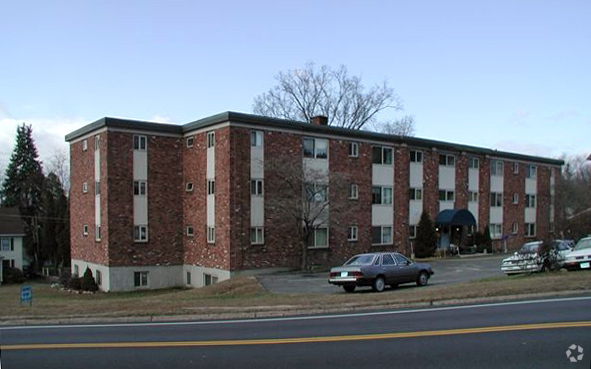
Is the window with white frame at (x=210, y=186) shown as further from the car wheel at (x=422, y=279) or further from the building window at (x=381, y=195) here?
the car wheel at (x=422, y=279)

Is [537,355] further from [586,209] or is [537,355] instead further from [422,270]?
[586,209]

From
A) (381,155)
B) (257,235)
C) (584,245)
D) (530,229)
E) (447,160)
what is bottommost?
(530,229)

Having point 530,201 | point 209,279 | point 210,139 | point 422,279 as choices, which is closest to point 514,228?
point 530,201

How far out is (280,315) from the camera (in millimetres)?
13305

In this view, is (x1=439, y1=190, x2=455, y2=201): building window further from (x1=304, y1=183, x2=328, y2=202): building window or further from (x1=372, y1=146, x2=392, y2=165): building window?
(x1=304, y1=183, x2=328, y2=202): building window

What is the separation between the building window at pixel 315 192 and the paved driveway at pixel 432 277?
4866 mm

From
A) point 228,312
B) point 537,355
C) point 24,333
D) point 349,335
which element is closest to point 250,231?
point 228,312

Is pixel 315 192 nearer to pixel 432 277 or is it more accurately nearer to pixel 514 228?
pixel 432 277

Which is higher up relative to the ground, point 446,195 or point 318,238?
point 446,195

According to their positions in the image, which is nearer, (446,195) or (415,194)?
(415,194)

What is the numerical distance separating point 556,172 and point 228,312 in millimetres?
46434

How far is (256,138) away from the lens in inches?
1242

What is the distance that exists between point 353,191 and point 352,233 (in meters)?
2.67

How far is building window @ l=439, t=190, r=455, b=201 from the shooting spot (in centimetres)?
4181
